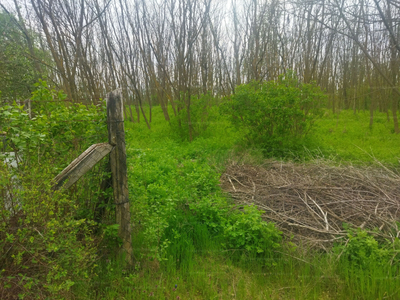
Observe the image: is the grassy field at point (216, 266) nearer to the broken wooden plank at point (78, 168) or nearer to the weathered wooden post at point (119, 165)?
the weathered wooden post at point (119, 165)

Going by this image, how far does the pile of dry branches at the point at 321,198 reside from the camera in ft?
9.73

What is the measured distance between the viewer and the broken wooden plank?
1908 millimetres

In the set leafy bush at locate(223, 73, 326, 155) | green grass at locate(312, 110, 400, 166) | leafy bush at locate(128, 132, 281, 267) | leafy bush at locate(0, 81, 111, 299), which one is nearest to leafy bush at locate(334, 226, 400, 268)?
leafy bush at locate(128, 132, 281, 267)

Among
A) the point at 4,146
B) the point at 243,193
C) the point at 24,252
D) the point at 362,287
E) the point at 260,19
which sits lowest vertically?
the point at 362,287

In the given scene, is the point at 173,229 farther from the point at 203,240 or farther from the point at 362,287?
the point at 362,287

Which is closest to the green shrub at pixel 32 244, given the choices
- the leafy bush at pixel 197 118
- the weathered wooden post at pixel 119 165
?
the weathered wooden post at pixel 119 165

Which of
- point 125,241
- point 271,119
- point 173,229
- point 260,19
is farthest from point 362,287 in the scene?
point 260,19

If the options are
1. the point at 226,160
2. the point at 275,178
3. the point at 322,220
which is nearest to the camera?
the point at 322,220

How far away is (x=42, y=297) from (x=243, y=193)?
306cm

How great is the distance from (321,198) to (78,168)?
132 inches

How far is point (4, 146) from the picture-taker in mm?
2094

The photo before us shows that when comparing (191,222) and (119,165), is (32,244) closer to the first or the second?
(119,165)

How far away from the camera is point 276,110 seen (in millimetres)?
6465

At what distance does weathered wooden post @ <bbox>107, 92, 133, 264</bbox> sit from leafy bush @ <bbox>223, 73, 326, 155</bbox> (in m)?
4.98
